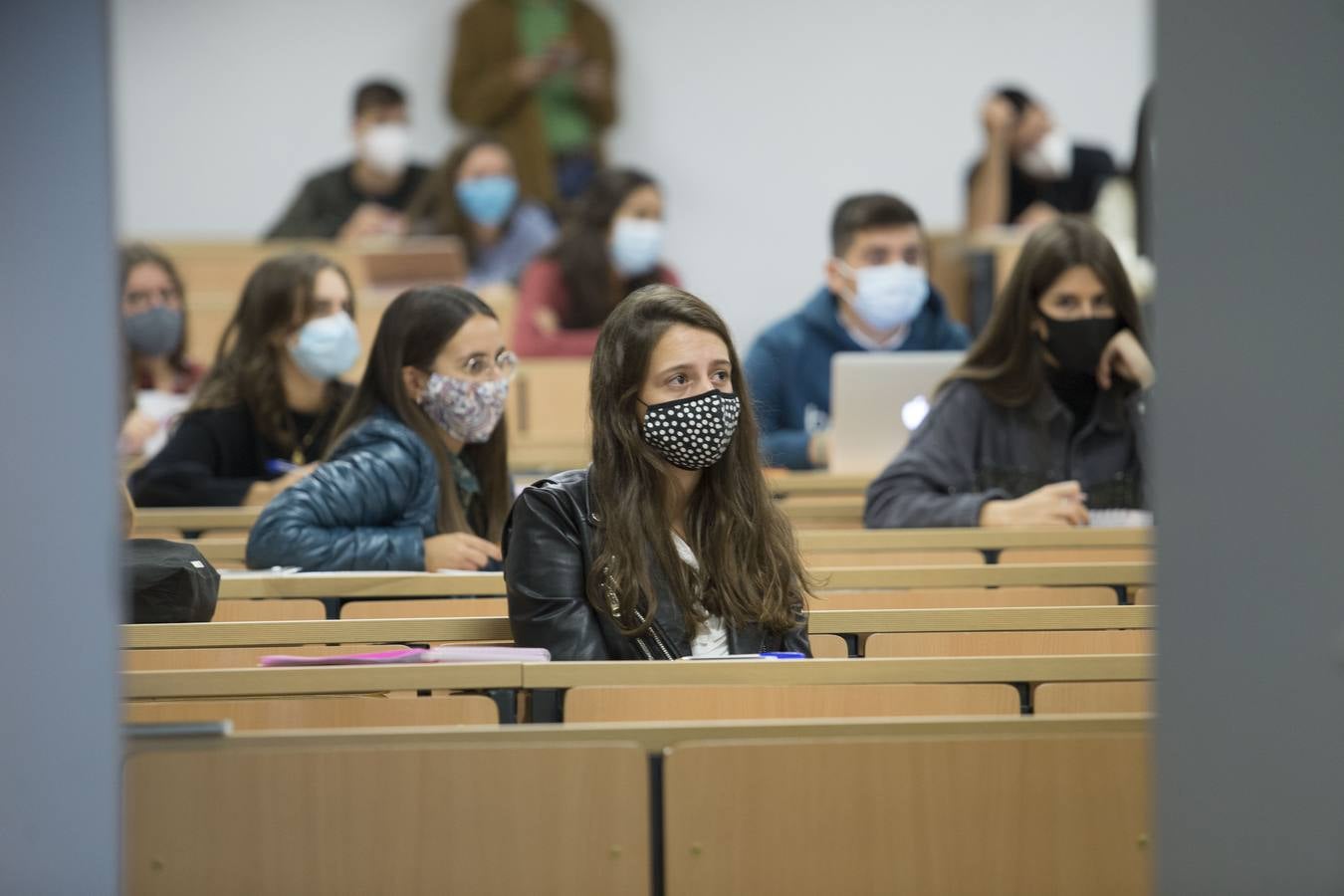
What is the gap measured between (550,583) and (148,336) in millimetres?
3022

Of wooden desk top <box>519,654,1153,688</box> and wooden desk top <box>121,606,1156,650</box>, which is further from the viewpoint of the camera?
wooden desk top <box>121,606,1156,650</box>

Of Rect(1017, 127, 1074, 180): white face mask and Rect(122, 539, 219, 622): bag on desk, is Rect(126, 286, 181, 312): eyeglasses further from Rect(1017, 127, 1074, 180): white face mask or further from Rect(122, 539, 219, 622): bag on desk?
Rect(1017, 127, 1074, 180): white face mask

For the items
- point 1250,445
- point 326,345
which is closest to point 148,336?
point 326,345

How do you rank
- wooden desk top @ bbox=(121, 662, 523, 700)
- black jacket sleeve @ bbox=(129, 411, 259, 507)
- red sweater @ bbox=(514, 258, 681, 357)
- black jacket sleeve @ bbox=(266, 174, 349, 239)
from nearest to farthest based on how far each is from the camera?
wooden desk top @ bbox=(121, 662, 523, 700)
black jacket sleeve @ bbox=(129, 411, 259, 507)
red sweater @ bbox=(514, 258, 681, 357)
black jacket sleeve @ bbox=(266, 174, 349, 239)

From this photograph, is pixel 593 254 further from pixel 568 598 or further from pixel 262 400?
pixel 568 598

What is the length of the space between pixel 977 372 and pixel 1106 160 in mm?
4937

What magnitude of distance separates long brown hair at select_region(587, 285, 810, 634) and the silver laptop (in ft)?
5.91

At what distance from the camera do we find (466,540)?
150 inches

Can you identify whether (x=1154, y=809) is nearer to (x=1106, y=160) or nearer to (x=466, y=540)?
(x=466, y=540)

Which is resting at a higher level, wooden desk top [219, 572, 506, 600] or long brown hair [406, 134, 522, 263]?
long brown hair [406, 134, 522, 263]

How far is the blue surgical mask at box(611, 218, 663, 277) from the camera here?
6.86 metres

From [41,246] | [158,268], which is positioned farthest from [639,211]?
[41,246]

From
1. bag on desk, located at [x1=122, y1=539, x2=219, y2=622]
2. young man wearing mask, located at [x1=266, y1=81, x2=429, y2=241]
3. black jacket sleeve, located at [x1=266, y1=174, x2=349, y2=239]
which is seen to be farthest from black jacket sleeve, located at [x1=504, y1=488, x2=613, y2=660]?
black jacket sleeve, located at [x1=266, y1=174, x2=349, y2=239]

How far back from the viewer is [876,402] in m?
5.04
